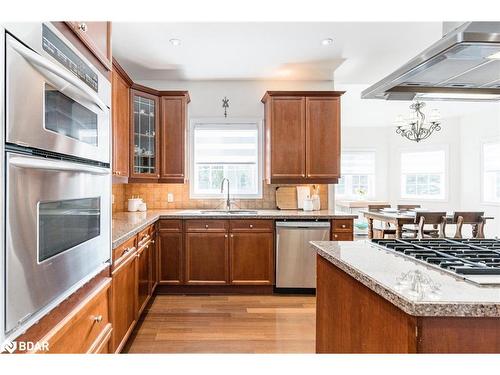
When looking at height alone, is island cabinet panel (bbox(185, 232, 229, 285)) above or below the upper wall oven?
below

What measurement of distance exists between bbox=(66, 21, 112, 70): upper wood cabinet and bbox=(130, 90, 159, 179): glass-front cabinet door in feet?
6.74

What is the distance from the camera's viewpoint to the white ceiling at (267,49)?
128 inches

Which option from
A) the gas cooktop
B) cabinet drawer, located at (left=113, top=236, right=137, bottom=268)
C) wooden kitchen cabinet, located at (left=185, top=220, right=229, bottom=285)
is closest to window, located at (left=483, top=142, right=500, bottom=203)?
wooden kitchen cabinet, located at (left=185, top=220, right=229, bottom=285)

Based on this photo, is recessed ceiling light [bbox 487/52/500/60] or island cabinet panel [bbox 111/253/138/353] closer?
recessed ceiling light [bbox 487/52/500/60]

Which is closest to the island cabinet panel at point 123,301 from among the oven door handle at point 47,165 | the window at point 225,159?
the oven door handle at point 47,165

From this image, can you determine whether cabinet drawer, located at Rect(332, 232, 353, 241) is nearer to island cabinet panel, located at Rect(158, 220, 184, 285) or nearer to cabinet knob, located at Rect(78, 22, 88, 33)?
island cabinet panel, located at Rect(158, 220, 184, 285)

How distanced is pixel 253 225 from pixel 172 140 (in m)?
1.43

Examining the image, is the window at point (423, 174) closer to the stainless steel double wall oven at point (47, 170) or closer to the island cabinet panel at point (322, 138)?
the island cabinet panel at point (322, 138)

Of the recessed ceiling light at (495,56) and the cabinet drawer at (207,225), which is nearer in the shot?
the recessed ceiling light at (495,56)

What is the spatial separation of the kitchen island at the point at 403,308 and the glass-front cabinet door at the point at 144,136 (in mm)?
2848

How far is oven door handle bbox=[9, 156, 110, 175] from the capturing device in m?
1.01

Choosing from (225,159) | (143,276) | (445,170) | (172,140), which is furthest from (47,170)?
(445,170)
